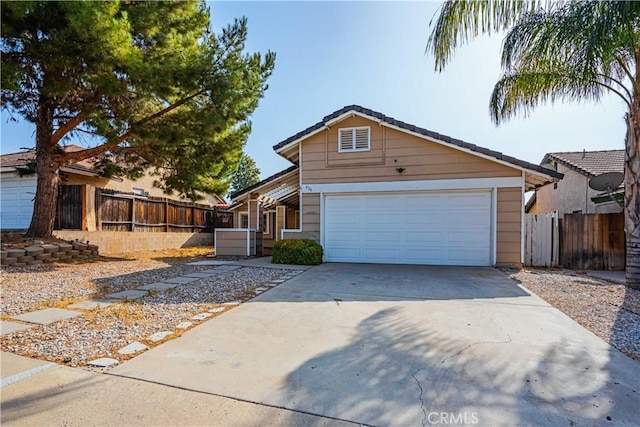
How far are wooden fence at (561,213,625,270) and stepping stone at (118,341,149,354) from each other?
11.9 metres

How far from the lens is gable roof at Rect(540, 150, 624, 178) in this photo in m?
13.8

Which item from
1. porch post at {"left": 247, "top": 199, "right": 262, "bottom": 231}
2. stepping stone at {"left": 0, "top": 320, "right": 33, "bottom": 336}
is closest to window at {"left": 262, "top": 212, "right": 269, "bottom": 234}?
porch post at {"left": 247, "top": 199, "right": 262, "bottom": 231}

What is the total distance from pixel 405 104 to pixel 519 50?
4.94 m

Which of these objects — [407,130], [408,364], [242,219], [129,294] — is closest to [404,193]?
[407,130]

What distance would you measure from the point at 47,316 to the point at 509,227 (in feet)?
35.2

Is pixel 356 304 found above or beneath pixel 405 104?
beneath

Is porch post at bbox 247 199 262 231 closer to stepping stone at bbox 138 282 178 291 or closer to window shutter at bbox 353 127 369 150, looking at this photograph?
window shutter at bbox 353 127 369 150

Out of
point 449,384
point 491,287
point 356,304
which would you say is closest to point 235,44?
point 356,304

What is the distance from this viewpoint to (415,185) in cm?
1038

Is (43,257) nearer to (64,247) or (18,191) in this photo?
(64,247)

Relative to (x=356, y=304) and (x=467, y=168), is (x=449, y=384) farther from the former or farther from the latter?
(x=467, y=168)

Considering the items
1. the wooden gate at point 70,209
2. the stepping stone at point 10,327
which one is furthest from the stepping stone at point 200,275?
the wooden gate at point 70,209

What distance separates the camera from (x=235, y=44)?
35.7ft

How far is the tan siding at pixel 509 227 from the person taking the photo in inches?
379
